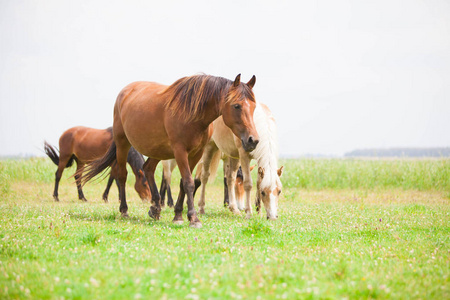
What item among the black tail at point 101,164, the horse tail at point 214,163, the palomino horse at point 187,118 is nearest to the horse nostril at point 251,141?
the palomino horse at point 187,118

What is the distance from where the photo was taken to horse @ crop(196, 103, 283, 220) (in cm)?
766

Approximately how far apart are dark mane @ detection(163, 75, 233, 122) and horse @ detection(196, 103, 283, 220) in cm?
177

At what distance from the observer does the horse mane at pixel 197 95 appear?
21.6ft

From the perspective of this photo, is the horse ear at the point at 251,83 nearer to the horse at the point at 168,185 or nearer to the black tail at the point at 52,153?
the horse at the point at 168,185

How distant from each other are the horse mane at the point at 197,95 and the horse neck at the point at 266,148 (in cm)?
173

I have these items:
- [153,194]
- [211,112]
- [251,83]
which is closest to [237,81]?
[251,83]

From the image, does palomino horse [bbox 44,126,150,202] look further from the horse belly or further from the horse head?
the horse head

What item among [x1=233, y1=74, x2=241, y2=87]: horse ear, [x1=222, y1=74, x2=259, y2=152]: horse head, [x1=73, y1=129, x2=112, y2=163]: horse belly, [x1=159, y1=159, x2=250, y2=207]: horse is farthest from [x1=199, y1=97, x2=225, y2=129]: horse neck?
[x1=73, y1=129, x2=112, y2=163]: horse belly

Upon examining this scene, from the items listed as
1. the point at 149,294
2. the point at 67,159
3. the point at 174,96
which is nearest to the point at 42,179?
the point at 67,159

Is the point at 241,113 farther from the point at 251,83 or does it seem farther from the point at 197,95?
the point at 197,95

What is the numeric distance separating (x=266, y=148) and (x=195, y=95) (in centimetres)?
205

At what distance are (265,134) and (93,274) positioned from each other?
5.15 m

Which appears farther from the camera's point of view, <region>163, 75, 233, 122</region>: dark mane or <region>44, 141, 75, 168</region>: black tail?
<region>44, 141, 75, 168</region>: black tail

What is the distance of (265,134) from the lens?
26.3ft
